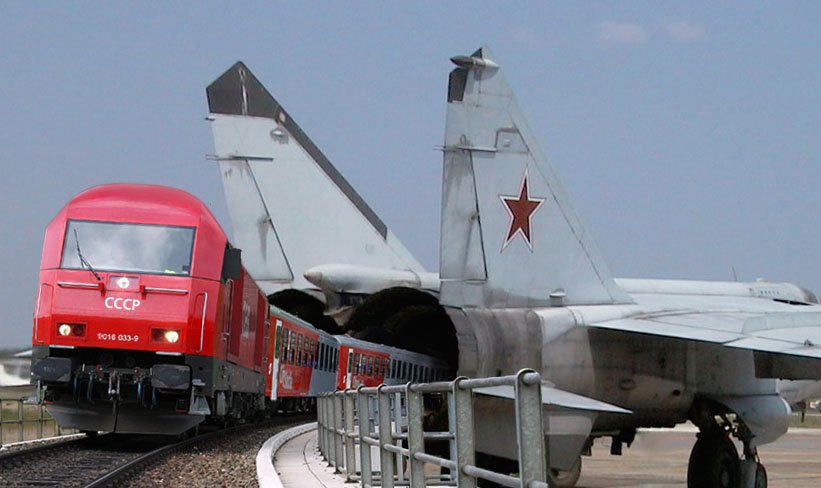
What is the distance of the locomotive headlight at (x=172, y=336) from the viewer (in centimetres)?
1470

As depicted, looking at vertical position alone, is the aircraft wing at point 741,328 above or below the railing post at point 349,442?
above

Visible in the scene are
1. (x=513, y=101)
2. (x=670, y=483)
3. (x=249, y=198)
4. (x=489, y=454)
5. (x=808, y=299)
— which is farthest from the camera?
(x=249, y=198)

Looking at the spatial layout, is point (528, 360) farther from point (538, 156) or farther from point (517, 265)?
point (538, 156)

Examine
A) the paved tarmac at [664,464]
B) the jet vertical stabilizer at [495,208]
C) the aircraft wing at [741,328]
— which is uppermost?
the jet vertical stabilizer at [495,208]

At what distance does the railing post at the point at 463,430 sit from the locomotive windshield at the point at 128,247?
9.91m

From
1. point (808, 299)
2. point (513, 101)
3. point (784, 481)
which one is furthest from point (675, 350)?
point (808, 299)

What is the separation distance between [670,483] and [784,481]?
13.3ft

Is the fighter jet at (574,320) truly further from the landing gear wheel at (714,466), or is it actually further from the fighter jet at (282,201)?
the fighter jet at (282,201)

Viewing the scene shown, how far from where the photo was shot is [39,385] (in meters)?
14.7

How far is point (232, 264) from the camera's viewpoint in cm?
1574

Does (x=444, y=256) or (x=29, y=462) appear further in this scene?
(x=444, y=256)

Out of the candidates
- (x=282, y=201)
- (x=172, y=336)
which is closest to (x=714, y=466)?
(x=172, y=336)

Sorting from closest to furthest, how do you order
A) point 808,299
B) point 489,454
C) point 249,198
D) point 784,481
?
point 489,454
point 784,481
point 808,299
point 249,198

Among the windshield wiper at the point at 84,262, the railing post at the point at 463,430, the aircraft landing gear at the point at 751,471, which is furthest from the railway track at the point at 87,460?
the aircraft landing gear at the point at 751,471
